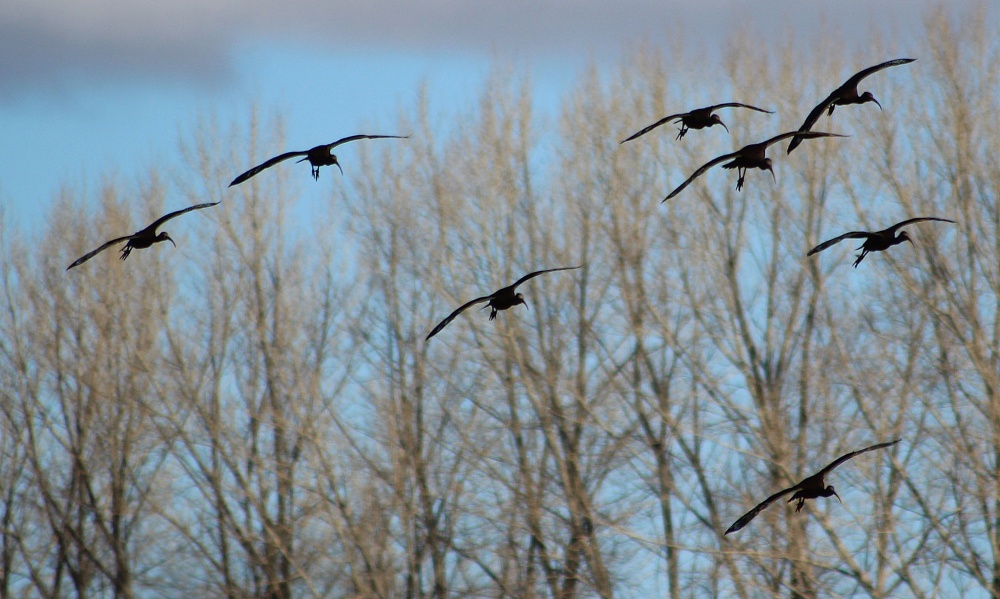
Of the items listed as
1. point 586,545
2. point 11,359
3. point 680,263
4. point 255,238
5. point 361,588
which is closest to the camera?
point 586,545

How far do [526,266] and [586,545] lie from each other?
4616 mm

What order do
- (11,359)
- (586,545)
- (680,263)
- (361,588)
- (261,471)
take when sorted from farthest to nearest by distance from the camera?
(11,359)
(261,471)
(680,263)
(361,588)
(586,545)

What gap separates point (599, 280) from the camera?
708 inches

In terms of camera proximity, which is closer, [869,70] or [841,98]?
[869,70]

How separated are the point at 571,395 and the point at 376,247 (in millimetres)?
4576

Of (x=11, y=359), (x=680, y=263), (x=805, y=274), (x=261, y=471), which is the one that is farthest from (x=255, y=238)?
(x=805, y=274)

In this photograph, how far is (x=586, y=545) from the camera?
49.6ft

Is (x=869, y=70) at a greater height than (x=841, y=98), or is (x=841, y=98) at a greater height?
(x=841, y=98)

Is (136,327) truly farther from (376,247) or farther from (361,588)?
(361,588)

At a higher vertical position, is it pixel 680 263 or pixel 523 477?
pixel 680 263

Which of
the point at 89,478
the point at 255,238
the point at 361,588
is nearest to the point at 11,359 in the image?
the point at 89,478

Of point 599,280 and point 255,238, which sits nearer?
point 599,280

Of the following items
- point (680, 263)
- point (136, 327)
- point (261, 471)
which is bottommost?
A: point (261, 471)

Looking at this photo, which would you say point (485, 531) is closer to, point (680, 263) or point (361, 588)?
point (361, 588)
